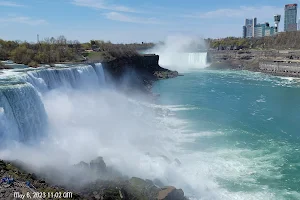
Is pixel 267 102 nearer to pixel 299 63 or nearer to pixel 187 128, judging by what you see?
pixel 187 128

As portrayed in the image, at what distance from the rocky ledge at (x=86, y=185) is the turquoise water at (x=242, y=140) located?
8.36 feet

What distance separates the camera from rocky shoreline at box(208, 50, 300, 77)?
50625 millimetres

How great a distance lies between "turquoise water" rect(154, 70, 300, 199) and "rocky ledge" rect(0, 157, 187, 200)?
2.55m

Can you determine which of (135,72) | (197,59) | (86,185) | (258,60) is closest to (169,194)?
(86,185)

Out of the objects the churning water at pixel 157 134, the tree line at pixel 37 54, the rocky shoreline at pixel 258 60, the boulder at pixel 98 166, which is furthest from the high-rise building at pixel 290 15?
the boulder at pixel 98 166

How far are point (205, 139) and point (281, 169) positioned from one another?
463 centimetres

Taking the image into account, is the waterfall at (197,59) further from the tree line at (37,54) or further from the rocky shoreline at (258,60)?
the tree line at (37,54)

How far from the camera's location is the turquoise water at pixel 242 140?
12688mm

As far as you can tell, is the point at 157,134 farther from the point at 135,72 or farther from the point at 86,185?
the point at 135,72

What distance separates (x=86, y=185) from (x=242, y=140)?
409 inches

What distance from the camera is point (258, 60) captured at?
59781mm

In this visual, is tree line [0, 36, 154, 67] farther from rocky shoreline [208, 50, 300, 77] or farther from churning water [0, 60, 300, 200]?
rocky shoreline [208, 50, 300, 77]

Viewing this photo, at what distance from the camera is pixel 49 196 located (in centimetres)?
856

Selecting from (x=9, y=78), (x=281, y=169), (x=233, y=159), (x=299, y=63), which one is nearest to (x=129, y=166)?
(x=233, y=159)
